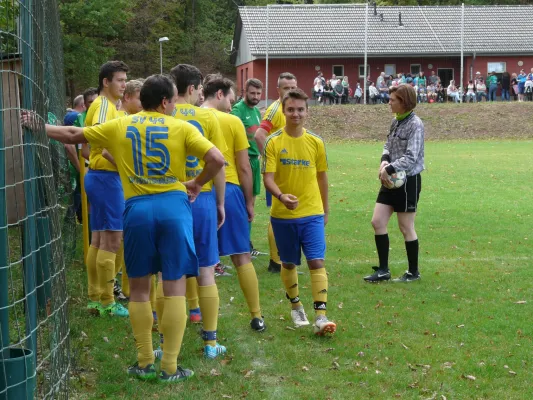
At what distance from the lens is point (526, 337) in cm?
673

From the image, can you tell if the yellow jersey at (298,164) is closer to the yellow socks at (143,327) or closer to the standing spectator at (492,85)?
the yellow socks at (143,327)

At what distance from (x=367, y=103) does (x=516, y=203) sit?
107 ft

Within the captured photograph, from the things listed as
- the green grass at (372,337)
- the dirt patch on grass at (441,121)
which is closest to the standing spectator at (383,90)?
the dirt patch on grass at (441,121)

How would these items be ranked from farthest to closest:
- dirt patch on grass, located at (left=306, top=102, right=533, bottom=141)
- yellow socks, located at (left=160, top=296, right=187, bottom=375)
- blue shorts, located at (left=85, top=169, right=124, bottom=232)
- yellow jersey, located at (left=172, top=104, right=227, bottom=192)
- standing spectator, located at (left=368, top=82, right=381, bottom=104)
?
standing spectator, located at (left=368, top=82, right=381, bottom=104)
dirt patch on grass, located at (left=306, top=102, right=533, bottom=141)
blue shorts, located at (left=85, top=169, right=124, bottom=232)
yellow jersey, located at (left=172, top=104, right=227, bottom=192)
yellow socks, located at (left=160, top=296, right=187, bottom=375)

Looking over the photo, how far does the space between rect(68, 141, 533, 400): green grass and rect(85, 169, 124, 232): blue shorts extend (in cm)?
87

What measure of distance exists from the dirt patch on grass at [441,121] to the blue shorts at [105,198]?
30944 millimetres

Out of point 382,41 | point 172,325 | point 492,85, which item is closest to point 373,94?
point 492,85

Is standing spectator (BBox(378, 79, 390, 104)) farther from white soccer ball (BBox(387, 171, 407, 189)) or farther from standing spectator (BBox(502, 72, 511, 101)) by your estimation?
white soccer ball (BBox(387, 171, 407, 189))

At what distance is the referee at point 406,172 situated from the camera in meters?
8.78

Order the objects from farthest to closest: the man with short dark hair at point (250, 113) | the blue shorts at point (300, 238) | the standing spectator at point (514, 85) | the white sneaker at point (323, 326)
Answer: the standing spectator at point (514, 85) < the man with short dark hair at point (250, 113) < the blue shorts at point (300, 238) < the white sneaker at point (323, 326)

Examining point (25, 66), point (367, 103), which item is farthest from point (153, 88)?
point (367, 103)

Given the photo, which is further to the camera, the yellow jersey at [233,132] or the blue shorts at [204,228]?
the yellow jersey at [233,132]

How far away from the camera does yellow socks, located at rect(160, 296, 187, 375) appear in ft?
18.2

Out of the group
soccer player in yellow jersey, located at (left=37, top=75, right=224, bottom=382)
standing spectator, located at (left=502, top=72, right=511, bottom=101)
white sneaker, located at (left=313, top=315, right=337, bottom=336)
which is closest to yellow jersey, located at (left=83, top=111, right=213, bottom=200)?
soccer player in yellow jersey, located at (left=37, top=75, right=224, bottom=382)
